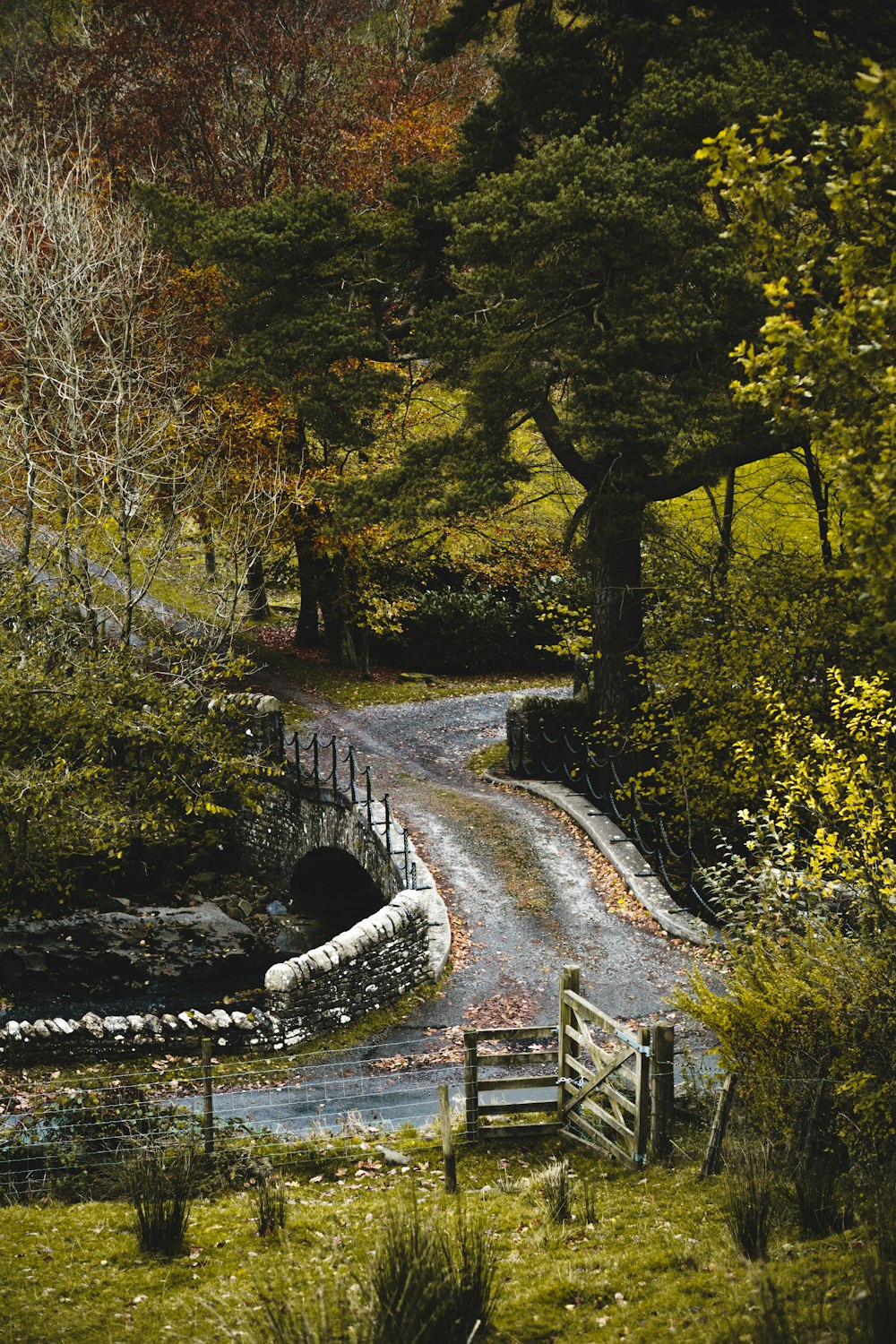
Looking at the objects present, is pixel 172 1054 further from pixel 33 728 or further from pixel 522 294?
pixel 522 294

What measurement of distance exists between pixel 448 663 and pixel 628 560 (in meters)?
12.8

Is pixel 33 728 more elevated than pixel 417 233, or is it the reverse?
pixel 417 233

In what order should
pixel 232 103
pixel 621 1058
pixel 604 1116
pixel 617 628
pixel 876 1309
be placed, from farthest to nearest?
pixel 232 103 < pixel 617 628 < pixel 604 1116 < pixel 621 1058 < pixel 876 1309

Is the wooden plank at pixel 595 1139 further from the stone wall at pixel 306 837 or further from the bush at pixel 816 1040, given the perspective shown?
the stone wall at pixel 306 837

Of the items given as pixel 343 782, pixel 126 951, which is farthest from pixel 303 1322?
pixel 343 782

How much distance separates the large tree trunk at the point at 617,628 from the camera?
62.5 feet

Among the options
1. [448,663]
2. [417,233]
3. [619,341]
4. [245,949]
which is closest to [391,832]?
[245,949]

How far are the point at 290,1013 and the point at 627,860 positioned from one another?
5373mm

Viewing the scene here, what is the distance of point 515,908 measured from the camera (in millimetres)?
15469

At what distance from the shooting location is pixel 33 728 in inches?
605

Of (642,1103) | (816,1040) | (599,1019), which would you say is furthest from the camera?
(599,1019)

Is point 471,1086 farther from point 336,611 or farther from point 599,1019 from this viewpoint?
point 336,611

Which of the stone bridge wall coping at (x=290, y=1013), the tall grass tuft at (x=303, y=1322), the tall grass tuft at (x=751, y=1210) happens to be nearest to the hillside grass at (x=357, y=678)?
the stone bridge wall coping at (x=290, y=1013)

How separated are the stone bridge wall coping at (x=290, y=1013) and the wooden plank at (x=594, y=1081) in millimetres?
3755
